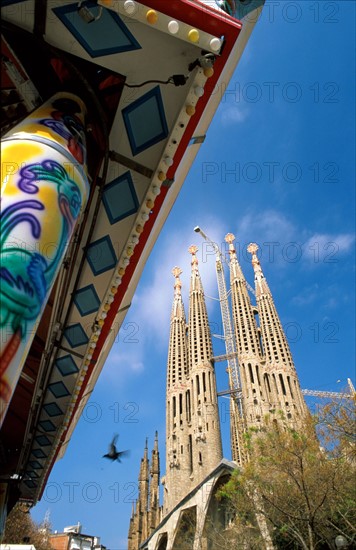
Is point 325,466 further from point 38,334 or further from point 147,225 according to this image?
point 147,225

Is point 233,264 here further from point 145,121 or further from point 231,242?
point 145,121

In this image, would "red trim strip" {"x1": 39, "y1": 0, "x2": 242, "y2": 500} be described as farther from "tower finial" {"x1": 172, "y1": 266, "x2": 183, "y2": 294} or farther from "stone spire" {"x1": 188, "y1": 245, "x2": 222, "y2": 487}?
"tower finial" {"x1": 172, "y1": 266, "x2": 183, "y2": 294}

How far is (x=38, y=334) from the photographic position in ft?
14.1

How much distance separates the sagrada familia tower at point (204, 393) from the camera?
33.0 metres

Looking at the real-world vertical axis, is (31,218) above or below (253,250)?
below

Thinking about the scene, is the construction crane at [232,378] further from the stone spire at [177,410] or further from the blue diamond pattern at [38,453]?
the blue diamond pattern at [38,453]

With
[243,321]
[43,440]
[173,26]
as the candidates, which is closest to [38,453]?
[43,440]

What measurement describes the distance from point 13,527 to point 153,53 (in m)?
20.8

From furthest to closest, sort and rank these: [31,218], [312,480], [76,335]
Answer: [312,480]
[76,335]
[31,218]

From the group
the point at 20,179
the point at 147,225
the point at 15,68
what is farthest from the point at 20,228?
the point at 147,225

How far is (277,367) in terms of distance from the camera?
3478 centimetres

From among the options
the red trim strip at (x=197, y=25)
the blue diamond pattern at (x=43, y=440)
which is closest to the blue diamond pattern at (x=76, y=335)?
the red trim strip at (x=197, y=25)

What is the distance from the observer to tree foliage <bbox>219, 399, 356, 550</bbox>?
11.1m

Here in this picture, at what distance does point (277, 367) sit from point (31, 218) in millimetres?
35463
